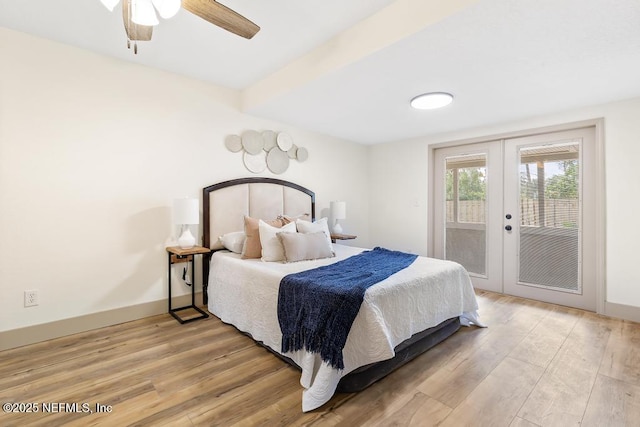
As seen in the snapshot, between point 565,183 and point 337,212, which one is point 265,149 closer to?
point 337,212

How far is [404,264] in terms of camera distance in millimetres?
2600

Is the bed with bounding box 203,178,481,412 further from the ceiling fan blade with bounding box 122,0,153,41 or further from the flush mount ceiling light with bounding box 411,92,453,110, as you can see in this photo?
the ceiling fan blade with bounding box 122,0,153,41

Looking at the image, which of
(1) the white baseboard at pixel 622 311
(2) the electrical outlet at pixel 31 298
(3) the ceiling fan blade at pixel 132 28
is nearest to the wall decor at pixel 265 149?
(3) the ceiling fan blade at pixel 132 28

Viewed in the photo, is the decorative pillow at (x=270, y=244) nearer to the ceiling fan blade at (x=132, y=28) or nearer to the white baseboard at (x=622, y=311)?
the ceiling fan blade at (x=132, y=28)

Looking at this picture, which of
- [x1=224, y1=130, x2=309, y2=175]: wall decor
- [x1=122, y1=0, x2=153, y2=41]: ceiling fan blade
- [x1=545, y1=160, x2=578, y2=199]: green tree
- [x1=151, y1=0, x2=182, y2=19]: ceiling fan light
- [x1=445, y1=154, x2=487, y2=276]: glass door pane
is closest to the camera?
[x1=151, y1=0, x2=182, y2=19]: ceiling fan light

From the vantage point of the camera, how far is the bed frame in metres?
1.89

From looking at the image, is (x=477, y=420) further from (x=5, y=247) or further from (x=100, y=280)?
(x=5, y=247)

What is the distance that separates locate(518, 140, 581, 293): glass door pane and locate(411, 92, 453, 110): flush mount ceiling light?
1.51m

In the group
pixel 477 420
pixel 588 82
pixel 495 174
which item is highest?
pixel 588 82

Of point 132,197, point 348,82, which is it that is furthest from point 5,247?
point 348,82

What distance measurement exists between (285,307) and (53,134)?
94.3 inches

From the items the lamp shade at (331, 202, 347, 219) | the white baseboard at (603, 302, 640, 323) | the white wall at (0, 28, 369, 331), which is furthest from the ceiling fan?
the white baseboard at (603, 302, 640, 323)

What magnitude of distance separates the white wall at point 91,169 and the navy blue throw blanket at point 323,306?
1686 mm

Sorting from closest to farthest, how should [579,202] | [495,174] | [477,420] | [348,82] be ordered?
[477,420] < [348,82] < [579,202] < [495,174]
